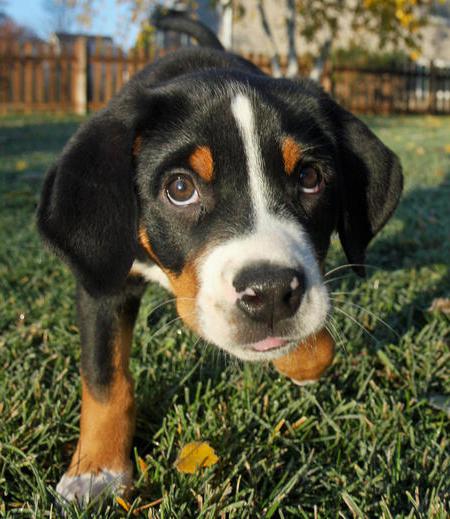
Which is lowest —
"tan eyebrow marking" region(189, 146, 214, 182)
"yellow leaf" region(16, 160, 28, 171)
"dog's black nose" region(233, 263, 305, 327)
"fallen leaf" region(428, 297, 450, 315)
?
"yellow leaf" region(16, 160, 28, 171)

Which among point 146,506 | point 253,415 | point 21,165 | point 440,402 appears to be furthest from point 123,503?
point 21,165

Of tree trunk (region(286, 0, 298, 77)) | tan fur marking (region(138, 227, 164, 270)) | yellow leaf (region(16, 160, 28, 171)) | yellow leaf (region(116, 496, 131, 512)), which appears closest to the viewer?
yellow leaf (region(116, 496, 131, 512))

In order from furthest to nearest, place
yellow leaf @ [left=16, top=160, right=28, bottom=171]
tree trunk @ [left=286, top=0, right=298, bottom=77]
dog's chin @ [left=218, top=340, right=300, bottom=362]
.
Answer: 1. tree trunk @ [left=286, top=0, right=298, bottom=77]
2. yellow leaf @ [left=16, top=160, right=28, bottom=171]
3. dog's chin @ [left=218, top=340, right=300, bottom=362]

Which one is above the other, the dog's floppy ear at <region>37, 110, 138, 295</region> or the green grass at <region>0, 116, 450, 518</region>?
the dog's floppy ear at <region>37, 110, 138, 295</region>

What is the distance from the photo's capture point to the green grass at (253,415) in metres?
1.97

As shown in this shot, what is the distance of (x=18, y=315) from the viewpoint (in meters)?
3.38

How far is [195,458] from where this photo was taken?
206cm

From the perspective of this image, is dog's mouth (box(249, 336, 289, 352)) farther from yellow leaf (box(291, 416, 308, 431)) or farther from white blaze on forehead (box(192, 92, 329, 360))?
yellow leaf (box(291, 416, 308, 431))

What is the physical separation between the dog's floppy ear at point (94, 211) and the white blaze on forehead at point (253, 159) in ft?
1.44

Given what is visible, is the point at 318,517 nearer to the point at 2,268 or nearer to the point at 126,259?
the point at 126,259

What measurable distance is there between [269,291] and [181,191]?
62 cm

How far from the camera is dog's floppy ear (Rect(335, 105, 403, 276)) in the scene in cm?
272

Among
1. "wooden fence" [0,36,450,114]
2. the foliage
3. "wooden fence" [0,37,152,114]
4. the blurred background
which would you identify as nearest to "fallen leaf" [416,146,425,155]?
the blurred background

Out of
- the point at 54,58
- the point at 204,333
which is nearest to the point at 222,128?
the point at 204,333
